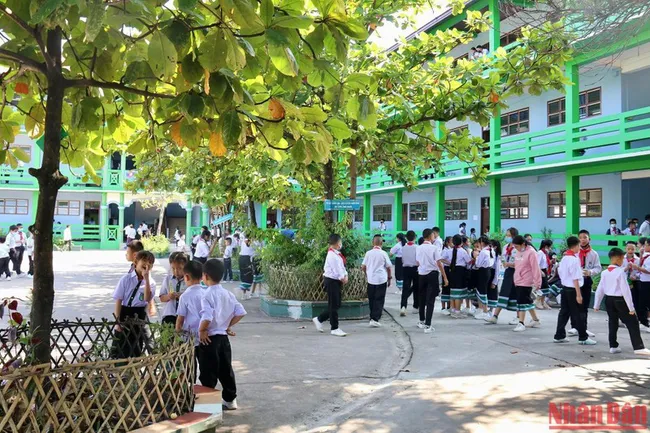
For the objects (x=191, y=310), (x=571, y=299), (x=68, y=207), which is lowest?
(x=571, y=299)

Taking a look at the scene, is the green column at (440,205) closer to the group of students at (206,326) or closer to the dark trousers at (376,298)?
the dark trousers at (376,298)

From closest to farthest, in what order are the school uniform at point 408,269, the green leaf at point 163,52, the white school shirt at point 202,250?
the green leaf at point 163,52
the school uniform at point 408,269
the white school shirt at point 202,250

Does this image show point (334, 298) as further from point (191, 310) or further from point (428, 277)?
point (191, 310)

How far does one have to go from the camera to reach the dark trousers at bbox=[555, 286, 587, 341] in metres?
7.61

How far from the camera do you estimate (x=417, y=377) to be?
5.98m

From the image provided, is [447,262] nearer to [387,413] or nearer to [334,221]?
[334,221]

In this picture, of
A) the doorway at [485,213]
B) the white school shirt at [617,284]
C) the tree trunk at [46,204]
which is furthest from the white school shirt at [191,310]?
the doorway at [485,213]

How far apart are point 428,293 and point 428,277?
0.27 m

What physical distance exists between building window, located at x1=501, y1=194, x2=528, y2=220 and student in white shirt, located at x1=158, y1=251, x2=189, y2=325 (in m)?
16.8

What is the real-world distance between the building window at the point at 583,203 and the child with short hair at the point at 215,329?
A: 15.8m

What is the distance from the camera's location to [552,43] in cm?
738

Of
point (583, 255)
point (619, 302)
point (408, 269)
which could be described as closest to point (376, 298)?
point (408, 269)

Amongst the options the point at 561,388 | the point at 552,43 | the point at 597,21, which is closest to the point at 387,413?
the point at 561,388

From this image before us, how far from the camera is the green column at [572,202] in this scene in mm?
16250
